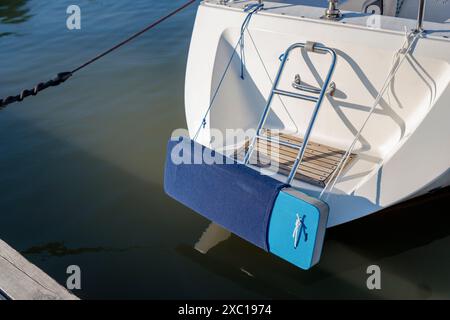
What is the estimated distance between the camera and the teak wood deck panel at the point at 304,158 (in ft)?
10.4

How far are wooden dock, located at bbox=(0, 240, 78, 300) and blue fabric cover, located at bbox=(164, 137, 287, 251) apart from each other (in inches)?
34.5

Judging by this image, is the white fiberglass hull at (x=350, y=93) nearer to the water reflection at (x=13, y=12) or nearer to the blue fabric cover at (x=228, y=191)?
the blue fabric cover at (x=228, y=191)

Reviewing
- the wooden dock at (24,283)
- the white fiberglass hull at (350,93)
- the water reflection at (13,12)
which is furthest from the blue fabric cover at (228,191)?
the water reflection at (13,12)

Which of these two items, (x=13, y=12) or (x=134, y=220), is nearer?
(x=134, y=220)

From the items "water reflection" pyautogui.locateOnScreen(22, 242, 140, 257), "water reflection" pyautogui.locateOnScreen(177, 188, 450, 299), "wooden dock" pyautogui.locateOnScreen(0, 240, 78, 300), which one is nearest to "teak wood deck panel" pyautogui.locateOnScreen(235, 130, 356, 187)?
"water reflection" pyautogui.locateOnScreen(177, 188, 450, 299)

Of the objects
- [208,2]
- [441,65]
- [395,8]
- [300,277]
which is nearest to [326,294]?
[300,277]

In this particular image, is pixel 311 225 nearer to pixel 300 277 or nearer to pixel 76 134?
pixel 300 277

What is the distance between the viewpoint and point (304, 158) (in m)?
3.40

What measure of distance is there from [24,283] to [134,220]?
3.89 feet

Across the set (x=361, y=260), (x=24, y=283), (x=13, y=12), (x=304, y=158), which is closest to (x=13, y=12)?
(x=13, y=12)

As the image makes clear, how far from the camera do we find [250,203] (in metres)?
2.64

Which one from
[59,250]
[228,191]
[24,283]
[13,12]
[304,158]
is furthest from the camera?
[13,12]

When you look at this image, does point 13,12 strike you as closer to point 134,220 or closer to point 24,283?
point 134,220
